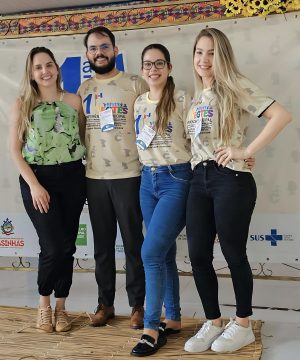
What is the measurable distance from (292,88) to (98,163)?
1.17 meters

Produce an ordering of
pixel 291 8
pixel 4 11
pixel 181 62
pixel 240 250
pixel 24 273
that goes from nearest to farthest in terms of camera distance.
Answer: pixel 240 250
pixel 291 8
pixel 181 62
pixel 4 11
pixel 24 273

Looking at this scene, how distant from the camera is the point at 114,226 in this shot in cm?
256

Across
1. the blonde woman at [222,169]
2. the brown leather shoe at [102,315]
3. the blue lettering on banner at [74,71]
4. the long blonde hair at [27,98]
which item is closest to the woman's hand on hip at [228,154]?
the blonde woman at [222,169]

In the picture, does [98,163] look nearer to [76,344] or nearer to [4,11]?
[76,344]

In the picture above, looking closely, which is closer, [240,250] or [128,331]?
[240,250]

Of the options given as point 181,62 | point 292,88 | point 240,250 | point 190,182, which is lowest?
point 240,250

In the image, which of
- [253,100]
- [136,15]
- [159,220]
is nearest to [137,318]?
[159,220]

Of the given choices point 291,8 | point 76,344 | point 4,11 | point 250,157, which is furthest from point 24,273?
point 291,8

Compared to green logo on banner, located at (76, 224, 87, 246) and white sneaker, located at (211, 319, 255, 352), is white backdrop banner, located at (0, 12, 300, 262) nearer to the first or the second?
green logo on banner, located at (76, 224, 87, 246)

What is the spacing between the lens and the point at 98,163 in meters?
2.48

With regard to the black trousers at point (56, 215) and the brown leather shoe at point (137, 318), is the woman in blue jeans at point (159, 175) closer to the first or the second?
the brown leather shoe at point (137, 318)

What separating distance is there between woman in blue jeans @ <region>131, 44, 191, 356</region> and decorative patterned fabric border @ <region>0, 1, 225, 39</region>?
0.73 meters

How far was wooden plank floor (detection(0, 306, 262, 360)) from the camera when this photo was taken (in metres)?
2.21

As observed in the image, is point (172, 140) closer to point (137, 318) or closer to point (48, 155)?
point (48, 155)
